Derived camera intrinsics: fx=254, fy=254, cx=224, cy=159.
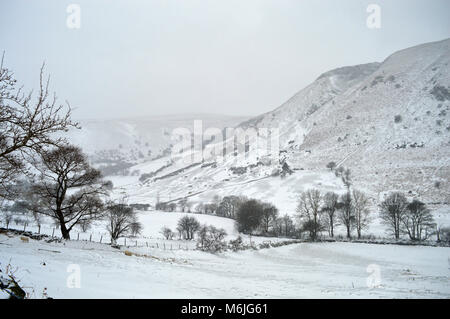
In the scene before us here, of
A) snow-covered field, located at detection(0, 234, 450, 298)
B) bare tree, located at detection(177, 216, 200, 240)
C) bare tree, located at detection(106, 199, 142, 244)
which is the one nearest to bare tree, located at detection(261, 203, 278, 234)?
bare tree, located at detection(177, 216, 200, 240)

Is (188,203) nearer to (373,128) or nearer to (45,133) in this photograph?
(373,128)

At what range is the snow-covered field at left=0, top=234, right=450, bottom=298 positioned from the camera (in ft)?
27.3

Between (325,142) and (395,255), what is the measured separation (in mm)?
153131

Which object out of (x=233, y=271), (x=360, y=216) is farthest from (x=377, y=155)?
(x=233, y=271)

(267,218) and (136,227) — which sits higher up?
(267,218)

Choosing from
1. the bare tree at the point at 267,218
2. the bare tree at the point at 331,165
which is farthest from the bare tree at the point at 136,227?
the bare tree at the point at 331,165

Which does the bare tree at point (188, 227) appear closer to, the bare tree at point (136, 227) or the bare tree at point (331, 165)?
the bare tree at point (136, 227)

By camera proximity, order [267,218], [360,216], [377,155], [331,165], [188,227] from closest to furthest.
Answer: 1. [360,216]
2. [188,227]
3. [267,218]
4. [377,155]
5. [331,165]

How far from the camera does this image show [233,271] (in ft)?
64.3

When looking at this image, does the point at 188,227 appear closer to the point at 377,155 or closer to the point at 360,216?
the point at 360,216

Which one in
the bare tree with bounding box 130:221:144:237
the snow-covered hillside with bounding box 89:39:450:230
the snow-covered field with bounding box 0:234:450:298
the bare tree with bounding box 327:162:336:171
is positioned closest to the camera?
the snow-covered field with bounding box 0:234:450:298

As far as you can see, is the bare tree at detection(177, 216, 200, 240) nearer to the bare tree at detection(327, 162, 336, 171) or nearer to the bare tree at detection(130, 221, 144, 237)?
the bare tree at detection(130, 221, 144, 237)
